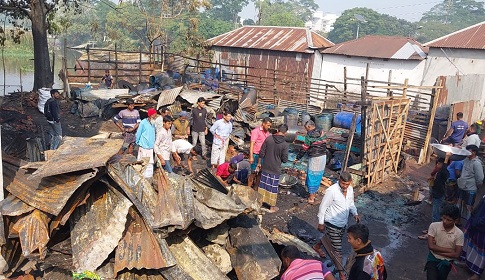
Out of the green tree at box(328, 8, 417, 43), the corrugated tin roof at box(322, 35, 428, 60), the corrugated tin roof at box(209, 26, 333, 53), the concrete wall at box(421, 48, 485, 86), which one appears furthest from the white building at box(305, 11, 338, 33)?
the concrete wall at box(421, 48, 485, 86)

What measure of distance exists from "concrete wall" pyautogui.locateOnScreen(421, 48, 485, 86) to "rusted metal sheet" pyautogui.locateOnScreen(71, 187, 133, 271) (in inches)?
734

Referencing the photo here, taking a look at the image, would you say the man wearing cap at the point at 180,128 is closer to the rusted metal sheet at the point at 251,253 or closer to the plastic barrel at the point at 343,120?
the rusted metal sheet at the point at 251,253

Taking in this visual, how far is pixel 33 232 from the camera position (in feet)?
15.1

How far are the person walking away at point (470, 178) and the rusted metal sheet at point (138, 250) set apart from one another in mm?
5308

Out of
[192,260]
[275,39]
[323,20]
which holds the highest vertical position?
[323,20]

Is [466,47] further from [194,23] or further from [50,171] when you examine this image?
[50,171]

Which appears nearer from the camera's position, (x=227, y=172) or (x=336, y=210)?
(x=336, y=210)

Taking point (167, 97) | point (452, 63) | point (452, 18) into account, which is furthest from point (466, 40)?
point (452, 18)

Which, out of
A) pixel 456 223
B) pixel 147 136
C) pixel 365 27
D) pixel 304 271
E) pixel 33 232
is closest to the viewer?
pixel 304 271

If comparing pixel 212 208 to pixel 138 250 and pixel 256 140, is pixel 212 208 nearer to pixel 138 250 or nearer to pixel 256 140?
pixel 138 250

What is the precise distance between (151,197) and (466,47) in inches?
748

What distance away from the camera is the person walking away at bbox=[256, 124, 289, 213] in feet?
23.9

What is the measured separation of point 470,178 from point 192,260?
5080mm

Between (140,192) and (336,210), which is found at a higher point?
(140,192)
